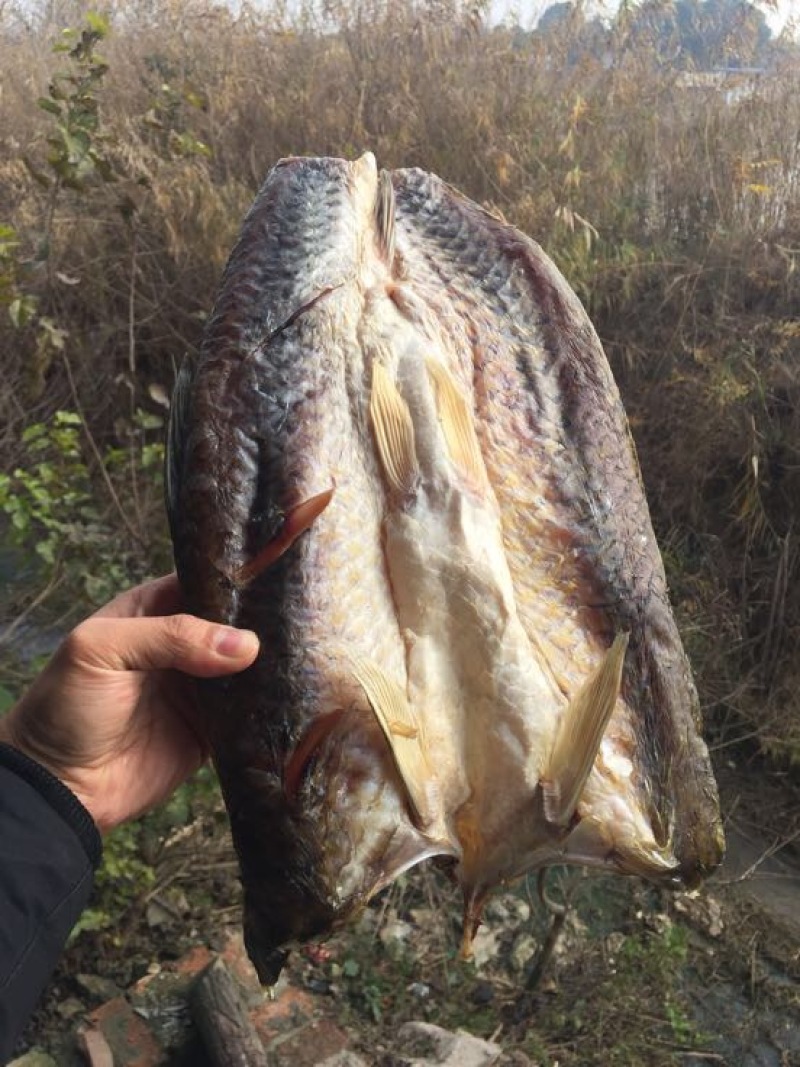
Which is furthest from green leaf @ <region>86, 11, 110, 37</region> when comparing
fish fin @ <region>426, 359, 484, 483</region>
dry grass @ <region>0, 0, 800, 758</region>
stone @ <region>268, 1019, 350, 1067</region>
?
stone @ <region>268, 1019, 350, 1067</region>

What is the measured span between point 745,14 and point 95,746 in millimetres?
7133

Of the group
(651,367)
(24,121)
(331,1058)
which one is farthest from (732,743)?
(24,121)

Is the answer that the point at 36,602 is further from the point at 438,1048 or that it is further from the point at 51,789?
the point at 51,789

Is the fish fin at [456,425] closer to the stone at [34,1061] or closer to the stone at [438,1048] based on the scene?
the stone at [438,1048]

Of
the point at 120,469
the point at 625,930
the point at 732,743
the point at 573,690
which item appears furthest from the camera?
the point at 120,469

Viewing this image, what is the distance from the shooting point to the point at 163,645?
1371mm

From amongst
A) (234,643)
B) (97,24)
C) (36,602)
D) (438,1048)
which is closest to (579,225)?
(97,24)

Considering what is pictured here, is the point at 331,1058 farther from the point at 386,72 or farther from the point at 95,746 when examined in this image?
the point at 386,72

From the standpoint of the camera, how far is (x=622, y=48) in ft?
21.5

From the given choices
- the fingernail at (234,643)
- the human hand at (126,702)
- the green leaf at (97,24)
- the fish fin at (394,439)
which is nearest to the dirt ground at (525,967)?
the human hand at (126,702)

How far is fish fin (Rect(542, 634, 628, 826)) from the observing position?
1.25 m

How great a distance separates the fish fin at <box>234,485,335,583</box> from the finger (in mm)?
573

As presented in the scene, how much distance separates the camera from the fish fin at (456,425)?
4.79ft

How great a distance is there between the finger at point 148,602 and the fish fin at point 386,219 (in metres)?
0.77
